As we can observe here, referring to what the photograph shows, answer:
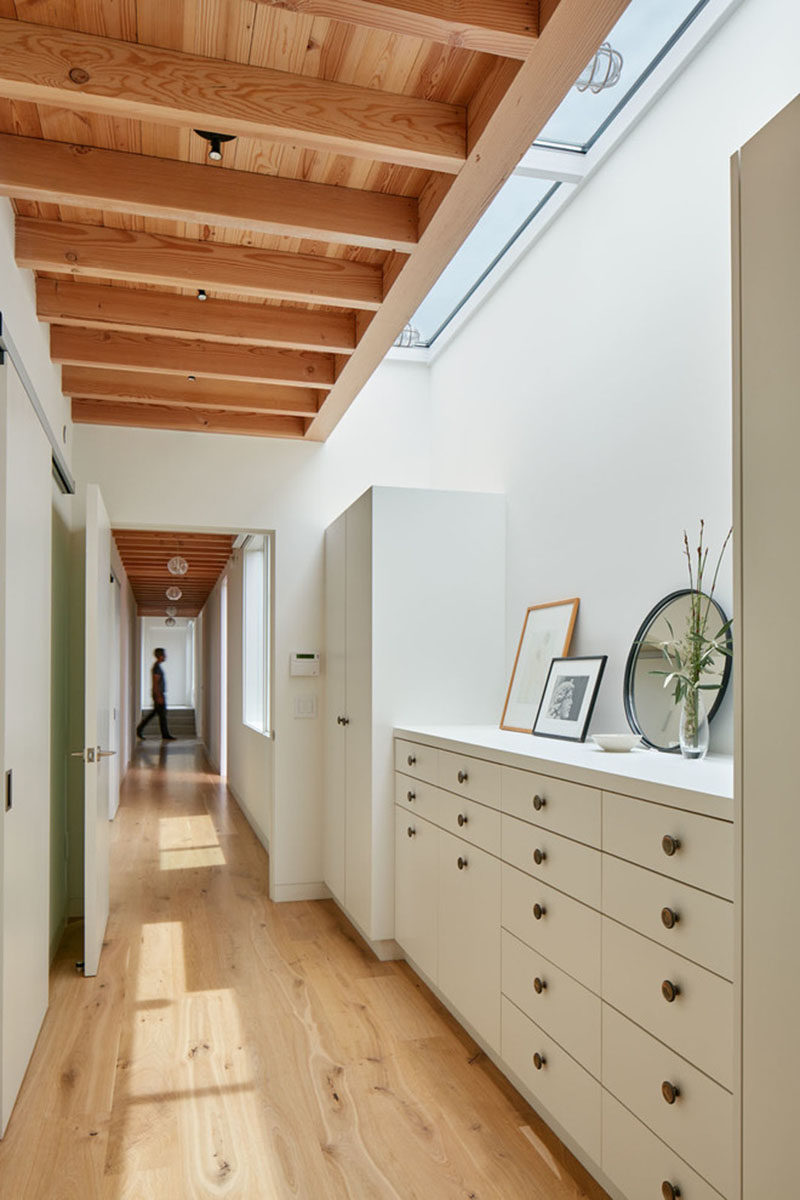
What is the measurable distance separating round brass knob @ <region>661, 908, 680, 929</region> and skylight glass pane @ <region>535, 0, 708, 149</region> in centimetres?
215

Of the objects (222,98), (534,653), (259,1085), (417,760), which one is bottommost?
(259,1085)

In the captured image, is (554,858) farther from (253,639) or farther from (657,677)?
(253,639)

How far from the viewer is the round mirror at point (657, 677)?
2.54m

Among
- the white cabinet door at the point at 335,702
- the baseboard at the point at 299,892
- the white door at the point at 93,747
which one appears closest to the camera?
Answer: the white door at the point at 93,747

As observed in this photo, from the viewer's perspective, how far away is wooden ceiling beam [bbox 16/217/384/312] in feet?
9.59

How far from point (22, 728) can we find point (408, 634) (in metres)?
1.71

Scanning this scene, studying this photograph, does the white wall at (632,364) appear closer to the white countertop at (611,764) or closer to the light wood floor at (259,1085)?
the white countertop at (611,764)

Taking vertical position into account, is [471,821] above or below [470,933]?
above

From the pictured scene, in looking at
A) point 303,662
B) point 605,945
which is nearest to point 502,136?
point 605,945

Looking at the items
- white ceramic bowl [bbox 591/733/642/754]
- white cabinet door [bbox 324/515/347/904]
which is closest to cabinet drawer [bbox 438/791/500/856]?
white ceramic bowl [bbox 591/733/642/754]

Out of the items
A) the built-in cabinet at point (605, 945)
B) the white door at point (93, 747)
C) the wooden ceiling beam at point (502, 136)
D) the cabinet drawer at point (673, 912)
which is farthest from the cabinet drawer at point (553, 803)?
the white door at point (93, 747)

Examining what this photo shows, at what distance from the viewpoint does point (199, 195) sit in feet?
8.48

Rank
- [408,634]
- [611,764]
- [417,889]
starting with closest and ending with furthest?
[611,764], [417,889], [408,634]

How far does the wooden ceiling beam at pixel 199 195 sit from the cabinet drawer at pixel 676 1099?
222 cm
